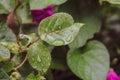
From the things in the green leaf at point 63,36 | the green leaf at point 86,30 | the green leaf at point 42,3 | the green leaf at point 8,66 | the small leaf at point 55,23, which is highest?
the green leaf at point 42,3

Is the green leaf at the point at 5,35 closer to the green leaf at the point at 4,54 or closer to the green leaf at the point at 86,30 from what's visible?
the green leaf at the point at 4,54

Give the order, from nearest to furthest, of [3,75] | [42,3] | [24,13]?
[3,75] < [42,3] < [24,13]

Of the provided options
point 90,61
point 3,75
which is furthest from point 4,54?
point 90,61

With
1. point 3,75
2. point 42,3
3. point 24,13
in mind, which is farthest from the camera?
point 24,13

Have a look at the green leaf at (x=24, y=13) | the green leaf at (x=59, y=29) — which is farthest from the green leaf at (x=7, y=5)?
the green leaf at (x=59, y=29)

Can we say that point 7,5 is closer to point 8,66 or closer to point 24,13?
point 24,13

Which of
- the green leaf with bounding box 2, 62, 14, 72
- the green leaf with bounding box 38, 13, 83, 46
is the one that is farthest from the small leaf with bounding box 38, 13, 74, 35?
the green leaf with bounding box 2, 62, 14, 72
